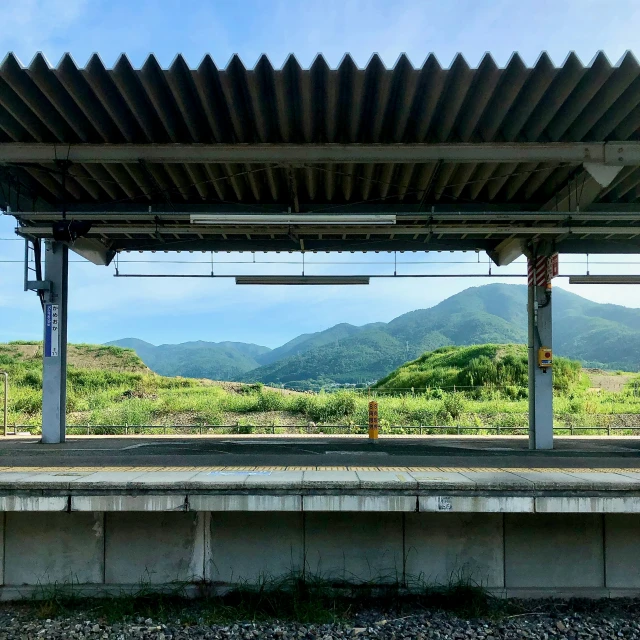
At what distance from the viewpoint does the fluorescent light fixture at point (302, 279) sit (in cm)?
1162

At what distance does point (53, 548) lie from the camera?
6.38 metres

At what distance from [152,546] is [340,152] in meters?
6.11

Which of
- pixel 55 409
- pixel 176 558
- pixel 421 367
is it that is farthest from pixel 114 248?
pixel 421 367

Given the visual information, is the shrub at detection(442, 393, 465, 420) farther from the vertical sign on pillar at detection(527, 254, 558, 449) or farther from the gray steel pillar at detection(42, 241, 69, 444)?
the gray steel pillar at detection(42, 241, 69, 444)

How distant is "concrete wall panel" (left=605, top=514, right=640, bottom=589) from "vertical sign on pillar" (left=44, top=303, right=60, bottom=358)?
34.2 ft

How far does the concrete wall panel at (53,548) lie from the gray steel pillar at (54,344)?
5.02 meters

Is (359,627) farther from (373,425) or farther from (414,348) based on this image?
(414,348)

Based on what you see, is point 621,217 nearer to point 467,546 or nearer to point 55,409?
point 467,546

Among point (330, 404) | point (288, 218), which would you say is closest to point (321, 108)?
point (288, 218)

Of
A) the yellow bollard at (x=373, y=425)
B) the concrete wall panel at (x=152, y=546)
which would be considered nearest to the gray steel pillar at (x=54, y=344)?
→ the concrete wall panel at (x=152, y=546)

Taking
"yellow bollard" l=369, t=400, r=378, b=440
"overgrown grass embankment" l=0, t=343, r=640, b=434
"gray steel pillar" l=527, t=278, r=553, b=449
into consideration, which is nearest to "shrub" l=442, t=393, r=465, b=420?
"overgrown grass embankment" l=0, t=343, r=640, b=434

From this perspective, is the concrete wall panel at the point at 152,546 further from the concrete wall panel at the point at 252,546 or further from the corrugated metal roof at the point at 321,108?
the corrugated metal roof at the point at 321,108

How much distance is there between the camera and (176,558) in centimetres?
638

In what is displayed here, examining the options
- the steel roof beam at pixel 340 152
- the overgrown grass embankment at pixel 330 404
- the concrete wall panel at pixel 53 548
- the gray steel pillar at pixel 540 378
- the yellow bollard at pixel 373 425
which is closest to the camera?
the concrete wall panel at pixel 53 548
